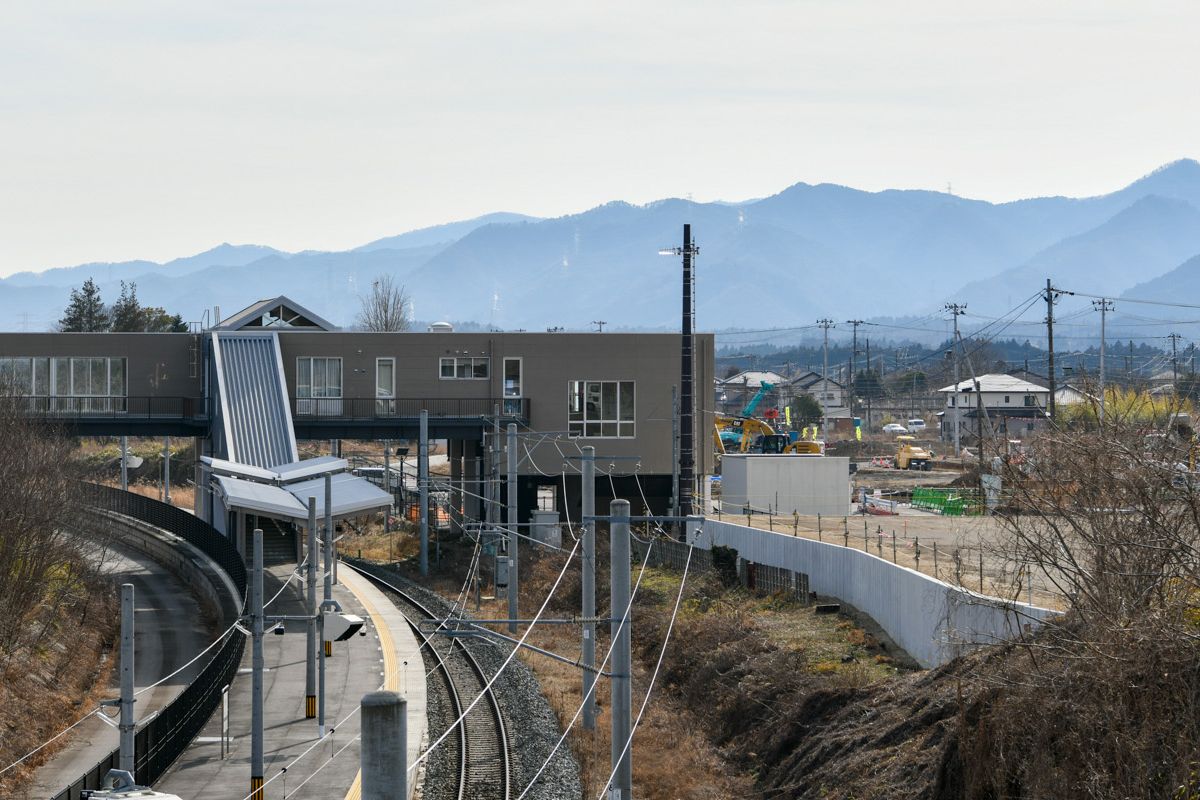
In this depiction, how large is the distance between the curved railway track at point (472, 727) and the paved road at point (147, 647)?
233 inches

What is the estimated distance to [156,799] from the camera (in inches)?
529

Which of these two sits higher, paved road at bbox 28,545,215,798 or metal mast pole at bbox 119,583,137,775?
metal mast pole at bbox 119,583,137,775

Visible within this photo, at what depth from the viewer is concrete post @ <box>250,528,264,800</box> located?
18625 mm

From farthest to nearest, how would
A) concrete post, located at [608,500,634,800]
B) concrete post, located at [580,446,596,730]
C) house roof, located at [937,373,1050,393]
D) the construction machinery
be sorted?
1. house roof, located at [937,373,1050,393]
2. the construction machinery
3. concrete post, located at [580,446,596,730]
4. concrete post, located at [608,500,634,800]

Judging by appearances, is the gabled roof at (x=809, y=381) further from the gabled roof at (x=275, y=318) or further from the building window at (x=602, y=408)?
the gabled roof at (x=275, y=318)

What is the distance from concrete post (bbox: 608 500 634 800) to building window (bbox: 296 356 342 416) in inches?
1405

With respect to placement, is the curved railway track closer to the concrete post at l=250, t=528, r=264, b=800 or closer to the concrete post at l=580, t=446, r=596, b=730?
the concrete post at l=580, t=446, r=596, b=730

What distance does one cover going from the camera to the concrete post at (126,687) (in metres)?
15.7

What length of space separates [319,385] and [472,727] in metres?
28.7

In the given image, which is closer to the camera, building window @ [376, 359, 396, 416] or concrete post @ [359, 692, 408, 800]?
concrete post @ [359, 692, 408, 800]

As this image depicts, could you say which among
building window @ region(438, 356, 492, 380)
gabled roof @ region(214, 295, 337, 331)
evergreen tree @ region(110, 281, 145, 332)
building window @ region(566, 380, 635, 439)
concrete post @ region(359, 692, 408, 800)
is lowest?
concrete post @ region(359, 692, 408, 800)

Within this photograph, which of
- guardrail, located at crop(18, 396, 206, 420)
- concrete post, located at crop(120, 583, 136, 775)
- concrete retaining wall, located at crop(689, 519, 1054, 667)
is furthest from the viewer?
guardrail, located at crop(18, 396, 206, 420)

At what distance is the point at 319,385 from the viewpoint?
53031 mm

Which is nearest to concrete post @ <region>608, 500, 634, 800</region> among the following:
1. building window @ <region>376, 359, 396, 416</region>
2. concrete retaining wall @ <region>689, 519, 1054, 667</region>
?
concrete retaining wall @ <region>689, 519, 1054, 667</region>
